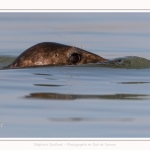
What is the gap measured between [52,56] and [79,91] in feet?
8.00

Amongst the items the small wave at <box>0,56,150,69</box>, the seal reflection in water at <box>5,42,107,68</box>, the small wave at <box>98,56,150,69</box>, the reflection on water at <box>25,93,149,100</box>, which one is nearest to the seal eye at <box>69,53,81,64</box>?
the seal reflection in water at <box>5,42,107,68</box>

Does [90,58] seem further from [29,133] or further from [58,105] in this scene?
[29,133]

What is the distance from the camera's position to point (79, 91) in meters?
11.0

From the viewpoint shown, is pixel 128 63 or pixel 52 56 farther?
pixel 128 63

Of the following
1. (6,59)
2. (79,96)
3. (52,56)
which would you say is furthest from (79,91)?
(6,59)

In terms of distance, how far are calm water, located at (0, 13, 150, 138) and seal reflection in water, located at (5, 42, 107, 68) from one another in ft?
0.80

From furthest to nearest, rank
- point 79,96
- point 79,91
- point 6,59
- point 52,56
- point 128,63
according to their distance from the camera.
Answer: point 6,59, point 128,63, point 52,56, point 79,91, point 79,96

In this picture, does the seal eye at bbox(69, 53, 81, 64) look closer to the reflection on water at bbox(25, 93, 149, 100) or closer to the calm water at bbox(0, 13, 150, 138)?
the calm water at bbox(0, 13, 150, 138)

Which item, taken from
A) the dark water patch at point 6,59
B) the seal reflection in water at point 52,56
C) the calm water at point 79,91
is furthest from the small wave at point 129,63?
the dark water patch at point 6,59

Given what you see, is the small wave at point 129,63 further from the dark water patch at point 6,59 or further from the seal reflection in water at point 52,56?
the dark water patch at point 6,59

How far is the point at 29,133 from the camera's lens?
8773 millimetres

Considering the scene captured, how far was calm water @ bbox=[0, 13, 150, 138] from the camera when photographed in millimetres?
9070

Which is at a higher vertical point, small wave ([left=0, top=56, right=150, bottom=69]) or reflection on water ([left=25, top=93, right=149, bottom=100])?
small wave ([left=0, top=56, right=150, bottom=69])

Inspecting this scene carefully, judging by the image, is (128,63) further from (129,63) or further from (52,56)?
(52,56)
